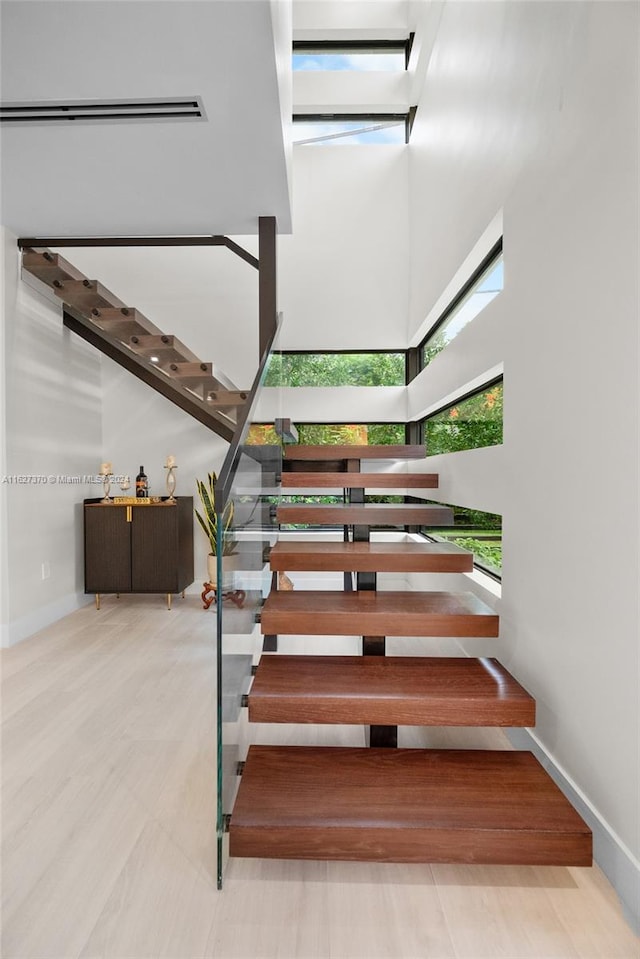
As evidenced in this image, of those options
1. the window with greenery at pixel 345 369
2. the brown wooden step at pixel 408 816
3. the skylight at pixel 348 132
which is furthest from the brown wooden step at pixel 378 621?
the skylight at pixel 348 132

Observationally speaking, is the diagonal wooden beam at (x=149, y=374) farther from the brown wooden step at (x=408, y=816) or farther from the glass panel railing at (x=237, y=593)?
the brown wooden step at (x=408, y=816)

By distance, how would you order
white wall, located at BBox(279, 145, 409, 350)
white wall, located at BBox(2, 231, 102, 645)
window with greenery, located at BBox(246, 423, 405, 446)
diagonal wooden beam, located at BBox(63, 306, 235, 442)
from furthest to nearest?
window with greenery, located at BBox(246, 423, 405, 446), white wall, located at BBox(279, 145, 409, 350), diagonal wooden beam, located at BBox(63, 306, 235, 442), white wall, located at BBox(2, 231, 102, 645)

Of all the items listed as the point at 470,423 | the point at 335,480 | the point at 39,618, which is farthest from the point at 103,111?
the point at 39,618

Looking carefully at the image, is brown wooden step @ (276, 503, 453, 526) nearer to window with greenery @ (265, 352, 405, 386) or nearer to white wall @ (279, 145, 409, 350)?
window with greenery @ (265, 352, 405, 386)

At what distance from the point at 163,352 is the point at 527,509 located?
3140 mm

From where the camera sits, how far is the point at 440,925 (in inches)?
57.6

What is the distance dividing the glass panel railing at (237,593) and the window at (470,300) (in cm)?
153

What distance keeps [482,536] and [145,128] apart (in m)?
2.78

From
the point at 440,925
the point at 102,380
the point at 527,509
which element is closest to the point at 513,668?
the point at 527,509

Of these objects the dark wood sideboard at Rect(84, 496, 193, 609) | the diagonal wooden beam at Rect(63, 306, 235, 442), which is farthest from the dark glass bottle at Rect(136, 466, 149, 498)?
the diagonal wooden beam at Rect(63, 306, 235, 442)

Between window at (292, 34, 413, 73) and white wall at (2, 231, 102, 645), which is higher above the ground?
window at (292, 34, 413, 73)

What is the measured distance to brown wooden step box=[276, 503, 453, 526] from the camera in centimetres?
291

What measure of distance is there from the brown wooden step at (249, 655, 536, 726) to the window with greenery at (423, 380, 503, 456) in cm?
142

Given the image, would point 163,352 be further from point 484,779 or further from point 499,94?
point 484,779
